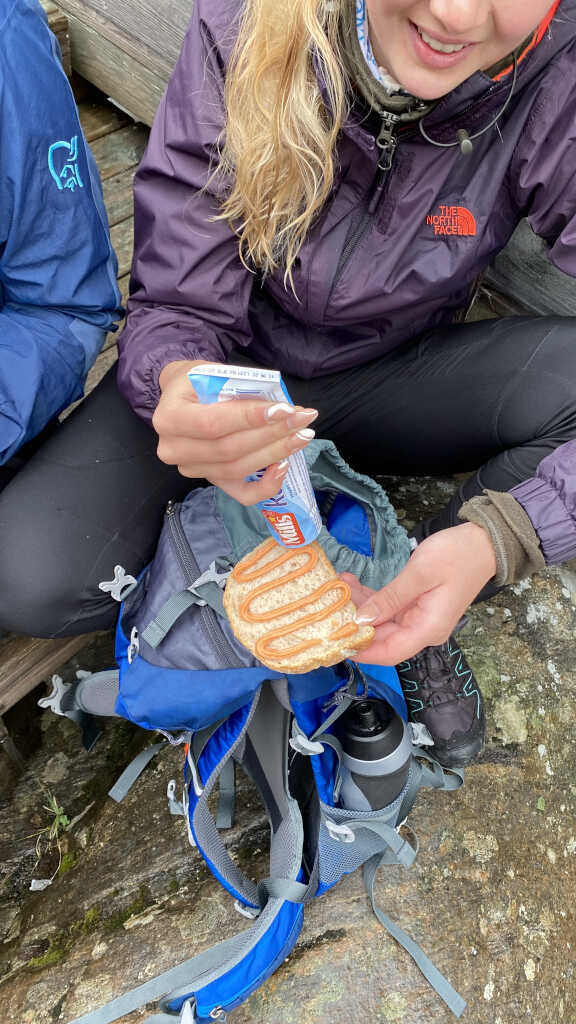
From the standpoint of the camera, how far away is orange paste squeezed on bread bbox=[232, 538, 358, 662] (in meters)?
1.42

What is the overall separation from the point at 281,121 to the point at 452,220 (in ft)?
1.41

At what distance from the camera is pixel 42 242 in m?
1.71

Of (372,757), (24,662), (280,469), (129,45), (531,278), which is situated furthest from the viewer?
(129,45)

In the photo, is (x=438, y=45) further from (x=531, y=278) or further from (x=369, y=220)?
(x=531, y=278)

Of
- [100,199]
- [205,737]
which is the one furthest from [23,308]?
[205,737]

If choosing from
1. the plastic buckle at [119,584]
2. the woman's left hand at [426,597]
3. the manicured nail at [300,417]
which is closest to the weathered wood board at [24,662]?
the plastic buckle at [119,584]

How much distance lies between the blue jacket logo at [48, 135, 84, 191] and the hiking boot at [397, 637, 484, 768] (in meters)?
1.32

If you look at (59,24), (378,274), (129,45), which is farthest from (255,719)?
(59,24)

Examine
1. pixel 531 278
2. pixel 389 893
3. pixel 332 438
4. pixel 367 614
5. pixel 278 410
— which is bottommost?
pixel 389 893

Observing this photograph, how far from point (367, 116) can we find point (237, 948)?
1.63 metres

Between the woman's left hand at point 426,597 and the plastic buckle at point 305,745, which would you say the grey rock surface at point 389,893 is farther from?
the woman's left hand at point 426,597

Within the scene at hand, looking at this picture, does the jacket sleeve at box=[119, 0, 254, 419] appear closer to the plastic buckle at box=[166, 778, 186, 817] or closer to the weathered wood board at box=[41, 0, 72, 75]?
the plastic buckle at box=[166, 778, 186, 817]

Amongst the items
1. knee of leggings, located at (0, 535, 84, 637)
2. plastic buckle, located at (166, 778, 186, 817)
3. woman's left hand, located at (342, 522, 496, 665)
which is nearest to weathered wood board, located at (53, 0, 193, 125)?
knee of leggings, located at (0, 535, 84, 637)

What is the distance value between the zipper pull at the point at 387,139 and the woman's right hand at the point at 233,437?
613 mm
